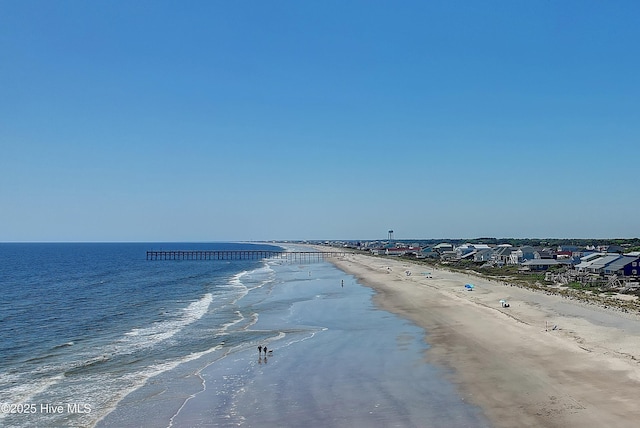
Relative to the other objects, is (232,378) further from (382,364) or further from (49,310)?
(49,310)

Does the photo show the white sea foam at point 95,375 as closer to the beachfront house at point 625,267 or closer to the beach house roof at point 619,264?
the beachfront house at point 625,267

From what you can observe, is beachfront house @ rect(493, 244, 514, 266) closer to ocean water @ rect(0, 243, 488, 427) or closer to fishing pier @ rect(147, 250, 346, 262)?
ocean water @ rect(0, 243, 488, 427)

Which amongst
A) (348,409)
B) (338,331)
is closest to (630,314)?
(338,331)

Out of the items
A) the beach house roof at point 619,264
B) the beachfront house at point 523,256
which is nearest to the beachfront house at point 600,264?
the beach house roof at point 619,264

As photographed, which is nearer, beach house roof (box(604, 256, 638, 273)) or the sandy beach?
the sandy beach

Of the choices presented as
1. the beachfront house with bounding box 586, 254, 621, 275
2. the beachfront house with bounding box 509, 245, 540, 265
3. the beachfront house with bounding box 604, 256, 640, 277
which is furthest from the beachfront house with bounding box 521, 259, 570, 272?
the beachfront house with bounding box 604, 256, 640, 277

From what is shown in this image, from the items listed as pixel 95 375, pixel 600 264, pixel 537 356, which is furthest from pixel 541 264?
pixel 95 375
